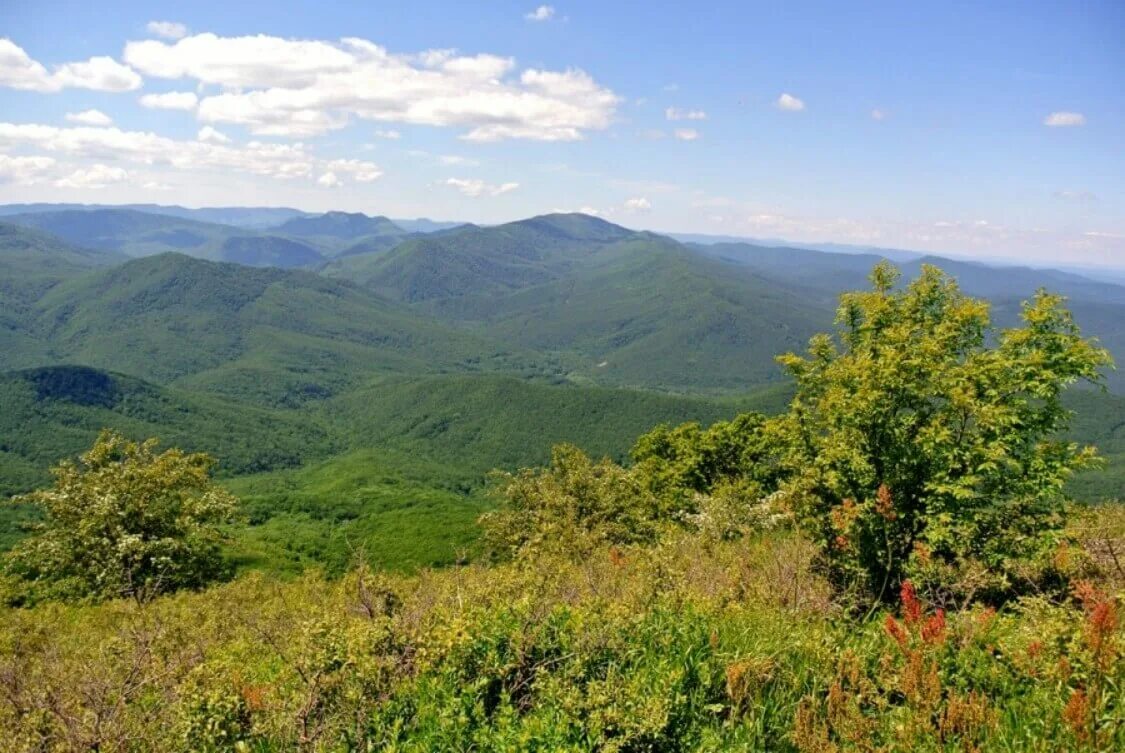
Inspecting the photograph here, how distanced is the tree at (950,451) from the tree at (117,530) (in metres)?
23.4

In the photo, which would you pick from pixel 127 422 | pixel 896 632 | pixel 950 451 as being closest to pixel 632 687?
pixel 896 632

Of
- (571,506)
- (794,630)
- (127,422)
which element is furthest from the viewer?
(127,422)

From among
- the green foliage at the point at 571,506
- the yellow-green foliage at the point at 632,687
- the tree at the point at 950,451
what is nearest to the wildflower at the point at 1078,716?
the yellow-green foliage at the point at 632,687

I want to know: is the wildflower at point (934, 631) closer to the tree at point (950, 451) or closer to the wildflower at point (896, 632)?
the wildflower at point (896, 632)

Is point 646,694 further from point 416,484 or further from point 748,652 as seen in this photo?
point 416,484

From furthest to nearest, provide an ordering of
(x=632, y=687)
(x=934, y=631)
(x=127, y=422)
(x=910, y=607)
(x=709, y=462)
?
(x=127, y=422), (x=709, y=462), (x=910, y=607), (x=934, y=631), (x=632, y=687)

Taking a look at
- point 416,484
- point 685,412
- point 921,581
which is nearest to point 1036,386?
point 921,581

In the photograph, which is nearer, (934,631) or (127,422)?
(934,631)

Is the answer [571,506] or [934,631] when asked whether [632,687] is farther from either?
[571,506]

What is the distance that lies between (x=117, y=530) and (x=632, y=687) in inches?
1067

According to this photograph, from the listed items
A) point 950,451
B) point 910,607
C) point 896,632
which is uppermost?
point 950,451

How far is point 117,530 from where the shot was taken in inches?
1003

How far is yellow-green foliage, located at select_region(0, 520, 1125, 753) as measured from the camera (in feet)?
17.8

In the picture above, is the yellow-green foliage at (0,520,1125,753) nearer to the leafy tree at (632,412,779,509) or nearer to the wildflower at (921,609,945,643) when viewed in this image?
the wildflower at (921,609,945,643)
